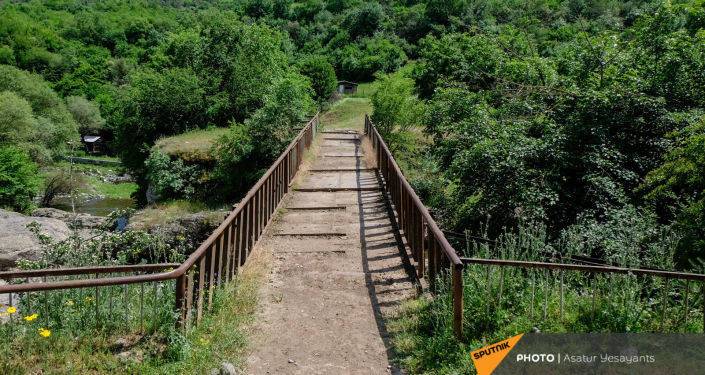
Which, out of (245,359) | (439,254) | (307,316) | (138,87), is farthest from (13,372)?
(138,87)

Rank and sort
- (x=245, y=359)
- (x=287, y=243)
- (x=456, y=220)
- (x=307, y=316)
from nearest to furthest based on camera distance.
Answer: (x=245, y=359), (x=307, y=316), (x=287, y=243), (x=456, y=220)

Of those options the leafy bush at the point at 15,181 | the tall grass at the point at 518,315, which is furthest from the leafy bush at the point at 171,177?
the tall grass at the point at 518,315

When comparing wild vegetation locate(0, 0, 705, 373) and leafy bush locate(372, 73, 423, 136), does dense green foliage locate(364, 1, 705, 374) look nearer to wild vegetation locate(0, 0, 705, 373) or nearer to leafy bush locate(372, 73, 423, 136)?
wild vegetation locate(0, 0, 705, 373)

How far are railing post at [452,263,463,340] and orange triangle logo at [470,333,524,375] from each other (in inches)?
17.0

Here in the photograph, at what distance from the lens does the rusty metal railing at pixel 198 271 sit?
16.7 ft

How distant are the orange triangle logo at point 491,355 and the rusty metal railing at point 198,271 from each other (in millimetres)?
2935

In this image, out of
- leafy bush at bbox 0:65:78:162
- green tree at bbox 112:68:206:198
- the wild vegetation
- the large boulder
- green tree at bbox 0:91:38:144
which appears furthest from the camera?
leafy bush at bbox 0:65:78:162

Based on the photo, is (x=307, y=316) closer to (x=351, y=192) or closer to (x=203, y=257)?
(x=203, y=257)

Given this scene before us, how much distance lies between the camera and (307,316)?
6727mm

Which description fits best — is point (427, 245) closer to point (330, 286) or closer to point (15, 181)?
point (330, 286)

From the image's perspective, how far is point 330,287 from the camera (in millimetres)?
7773

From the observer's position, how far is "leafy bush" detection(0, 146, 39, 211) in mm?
32812

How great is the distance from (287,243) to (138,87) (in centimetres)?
2184

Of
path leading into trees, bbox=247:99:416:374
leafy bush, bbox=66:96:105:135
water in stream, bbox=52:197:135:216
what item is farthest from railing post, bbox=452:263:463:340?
leafy bush, bbox=66:96:105:135
